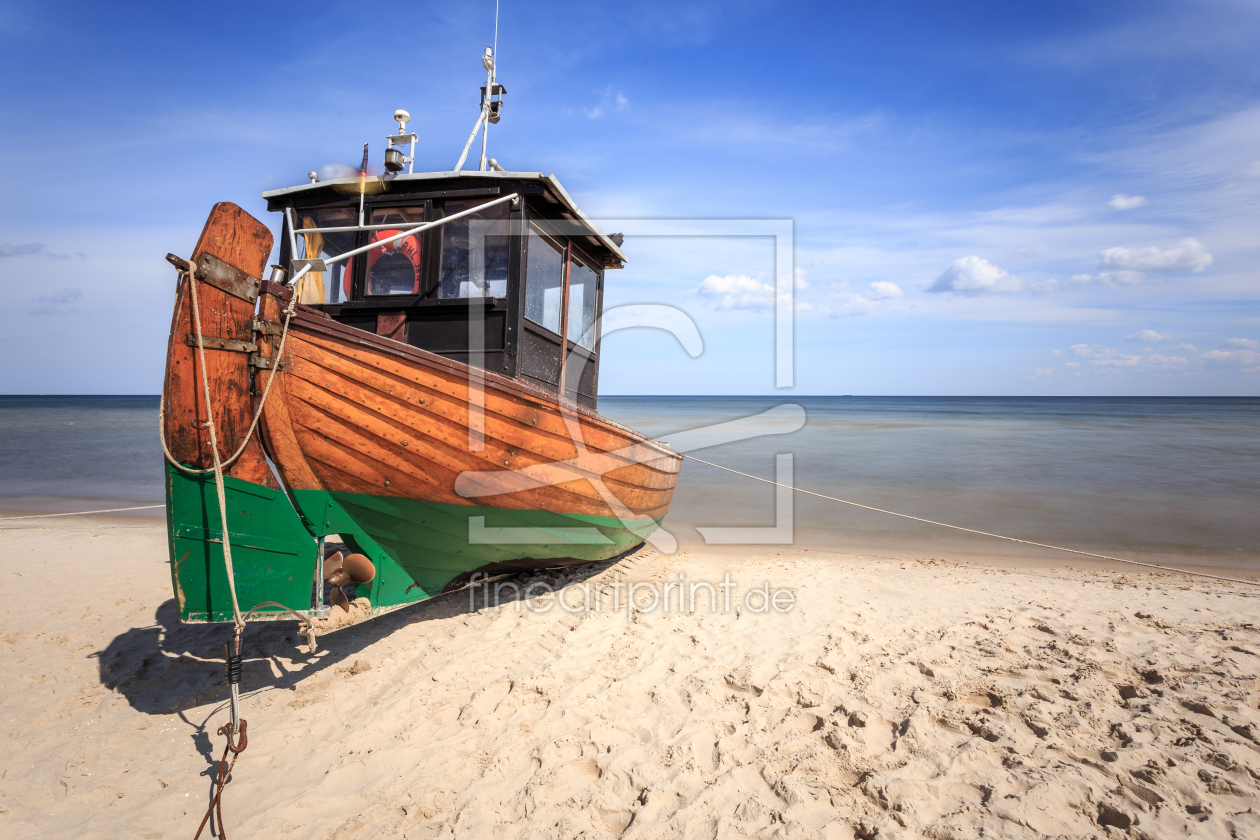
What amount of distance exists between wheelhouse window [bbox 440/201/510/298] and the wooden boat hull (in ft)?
3.60

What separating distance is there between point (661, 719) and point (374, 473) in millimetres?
2085

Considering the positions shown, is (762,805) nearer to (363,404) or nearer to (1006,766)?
(1006,766)

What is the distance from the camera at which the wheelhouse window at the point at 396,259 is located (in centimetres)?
→ 426

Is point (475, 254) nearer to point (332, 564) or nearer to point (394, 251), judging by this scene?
point (394, 251)

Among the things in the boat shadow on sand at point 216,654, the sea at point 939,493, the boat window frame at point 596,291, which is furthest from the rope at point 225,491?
the sea at point 939,493

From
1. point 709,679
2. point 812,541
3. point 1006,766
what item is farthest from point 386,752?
point 812,541

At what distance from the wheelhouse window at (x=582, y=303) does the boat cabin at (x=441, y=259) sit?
55 centimetres

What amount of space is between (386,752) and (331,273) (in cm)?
333

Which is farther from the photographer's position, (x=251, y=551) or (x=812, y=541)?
(x=812, y=541)

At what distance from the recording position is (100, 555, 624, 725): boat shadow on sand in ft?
11.6

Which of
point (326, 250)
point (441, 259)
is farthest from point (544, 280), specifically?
point (326, 250)

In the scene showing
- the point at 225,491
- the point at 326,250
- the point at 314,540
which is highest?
the point at 326,250

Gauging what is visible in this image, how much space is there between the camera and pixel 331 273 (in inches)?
173

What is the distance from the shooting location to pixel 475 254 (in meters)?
4.23
